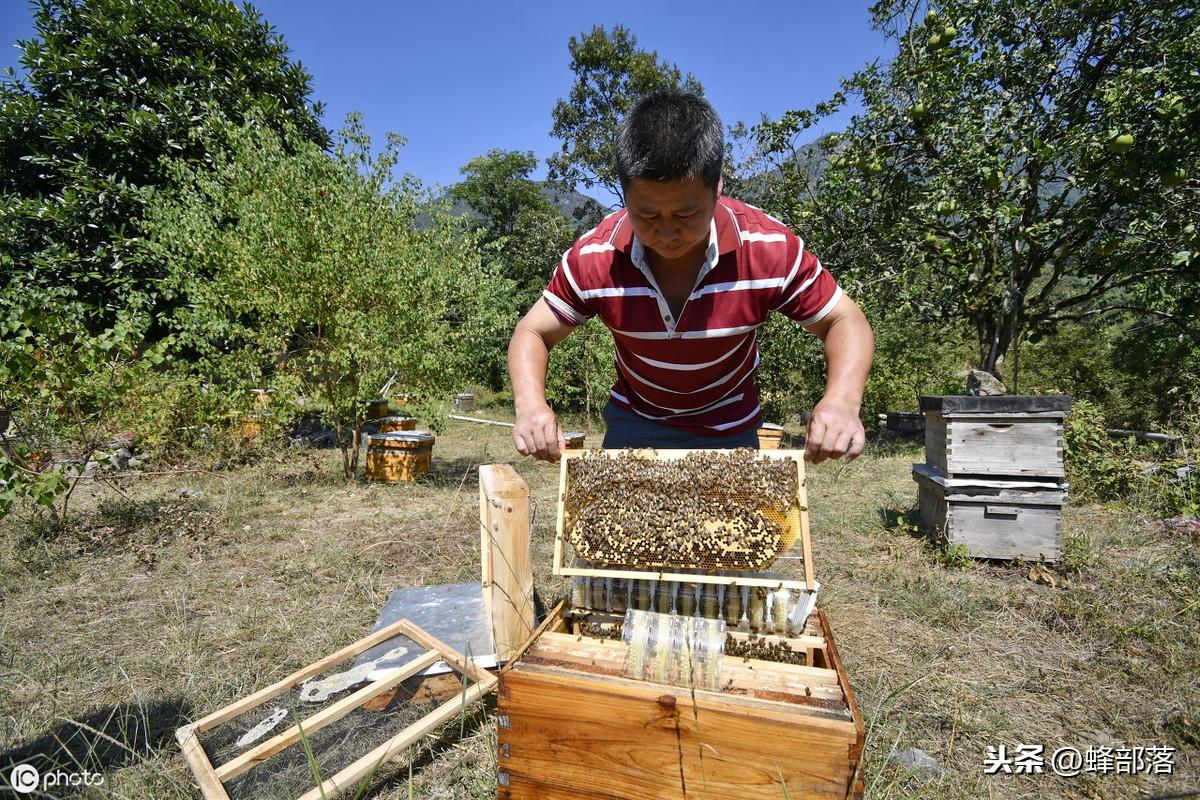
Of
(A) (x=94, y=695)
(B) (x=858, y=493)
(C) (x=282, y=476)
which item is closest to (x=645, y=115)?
(A) (x=94, y=695)

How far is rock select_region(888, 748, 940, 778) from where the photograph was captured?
203cm

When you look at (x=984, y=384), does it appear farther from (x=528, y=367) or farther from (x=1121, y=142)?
(x=528, y=367)

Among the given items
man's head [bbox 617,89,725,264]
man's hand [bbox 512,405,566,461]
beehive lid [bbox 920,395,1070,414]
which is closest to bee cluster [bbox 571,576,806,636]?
man's hand [bbox 512,405,566,461]

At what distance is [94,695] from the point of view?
2.59 metres

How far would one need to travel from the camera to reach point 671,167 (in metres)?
1.54

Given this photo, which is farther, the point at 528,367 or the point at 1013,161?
the point at 1013,161

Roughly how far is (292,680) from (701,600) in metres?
1.64

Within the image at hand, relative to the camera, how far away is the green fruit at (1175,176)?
5535 millimetres

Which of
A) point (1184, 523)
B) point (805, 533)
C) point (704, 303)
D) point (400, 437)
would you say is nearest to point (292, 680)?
point (805, 533)

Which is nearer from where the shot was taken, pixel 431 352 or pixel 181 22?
pixel 431 352

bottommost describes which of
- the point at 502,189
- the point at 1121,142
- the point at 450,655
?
the point at 450,655

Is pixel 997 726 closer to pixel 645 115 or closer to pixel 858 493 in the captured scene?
pixel 645 115

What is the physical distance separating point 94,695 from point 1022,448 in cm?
553

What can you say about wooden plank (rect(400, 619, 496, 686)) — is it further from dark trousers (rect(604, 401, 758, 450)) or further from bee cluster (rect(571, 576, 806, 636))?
dark trousers (rect(604, 401, 758, 450))
